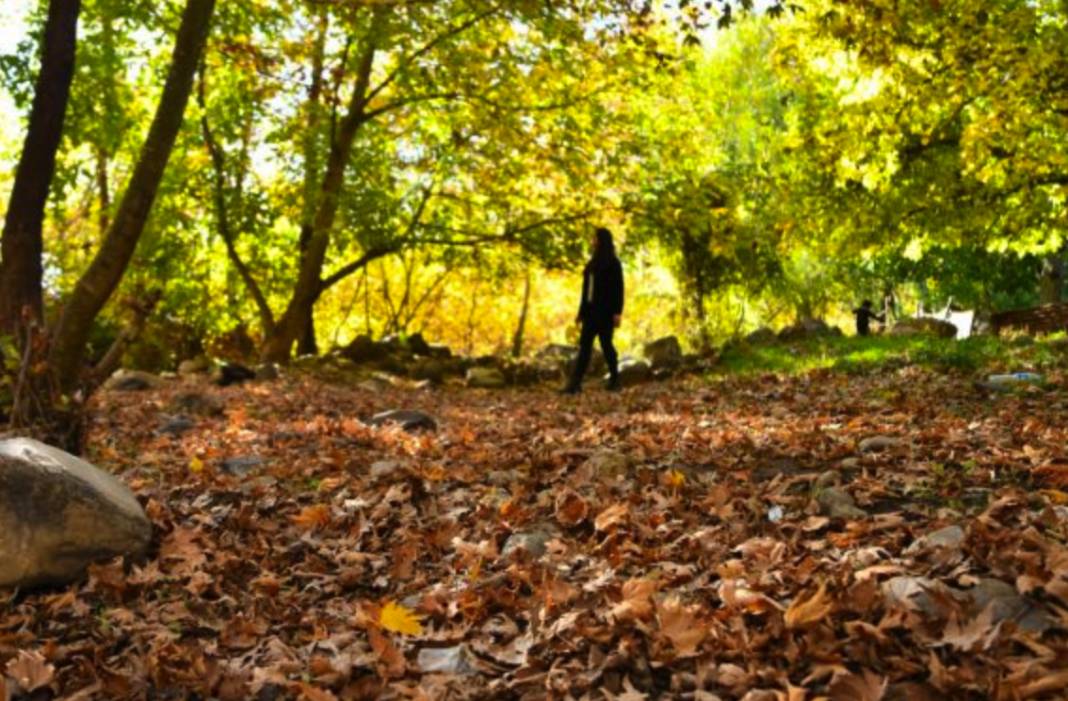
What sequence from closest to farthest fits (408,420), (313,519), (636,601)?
(636,601) < (313,519) < (408,420)

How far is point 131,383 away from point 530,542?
10.1m

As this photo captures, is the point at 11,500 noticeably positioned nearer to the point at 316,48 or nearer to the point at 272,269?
the point at 316,48

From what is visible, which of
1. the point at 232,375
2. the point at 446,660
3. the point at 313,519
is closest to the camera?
the point at 446,660

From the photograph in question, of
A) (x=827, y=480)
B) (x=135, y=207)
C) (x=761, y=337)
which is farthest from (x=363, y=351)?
(x=827, y=480)

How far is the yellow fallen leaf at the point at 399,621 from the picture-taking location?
10.8 ft

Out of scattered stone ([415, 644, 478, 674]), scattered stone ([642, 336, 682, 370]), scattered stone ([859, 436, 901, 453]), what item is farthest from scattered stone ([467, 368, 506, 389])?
scattered stone ([415, 644, 478, 674])

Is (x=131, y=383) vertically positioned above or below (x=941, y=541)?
below

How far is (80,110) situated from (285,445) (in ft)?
16.1

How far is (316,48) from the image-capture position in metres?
15.4

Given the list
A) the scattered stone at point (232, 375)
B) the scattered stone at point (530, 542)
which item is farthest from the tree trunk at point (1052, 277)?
the scattered stone at point (530, 542)

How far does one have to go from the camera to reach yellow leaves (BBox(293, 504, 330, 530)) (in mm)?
4805

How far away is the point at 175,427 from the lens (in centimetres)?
822

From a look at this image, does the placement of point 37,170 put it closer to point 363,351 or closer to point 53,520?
point 53,520

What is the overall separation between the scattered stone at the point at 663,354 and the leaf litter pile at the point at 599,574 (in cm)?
811
